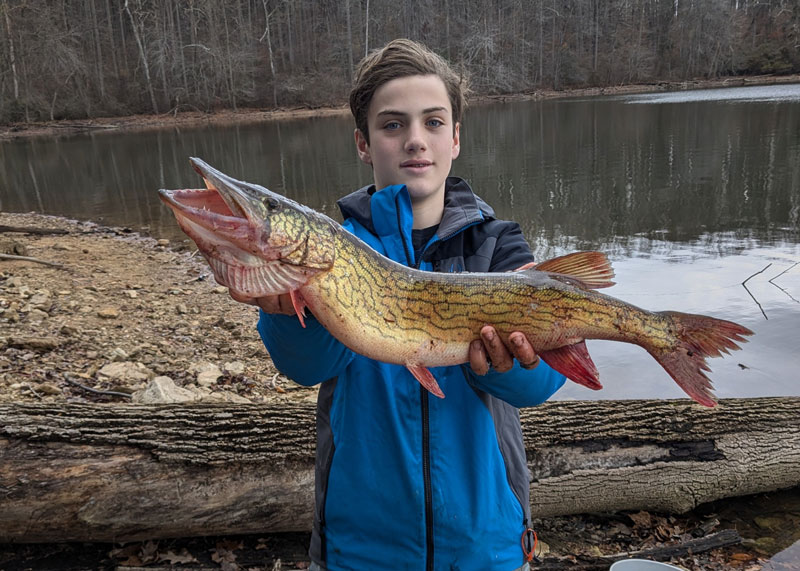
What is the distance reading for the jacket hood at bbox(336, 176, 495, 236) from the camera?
2.46 meters

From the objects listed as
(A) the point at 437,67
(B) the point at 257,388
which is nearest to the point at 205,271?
(B) the point at 257,388

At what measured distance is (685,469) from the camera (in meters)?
3.74

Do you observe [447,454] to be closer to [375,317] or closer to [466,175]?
[375,317]

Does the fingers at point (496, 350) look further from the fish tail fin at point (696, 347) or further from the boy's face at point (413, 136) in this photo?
the boy's face at point (413, 136)

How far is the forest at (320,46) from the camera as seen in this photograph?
140 ft

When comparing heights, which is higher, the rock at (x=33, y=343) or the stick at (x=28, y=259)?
the stick at (x=28, y=259)

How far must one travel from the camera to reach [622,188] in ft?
50.3

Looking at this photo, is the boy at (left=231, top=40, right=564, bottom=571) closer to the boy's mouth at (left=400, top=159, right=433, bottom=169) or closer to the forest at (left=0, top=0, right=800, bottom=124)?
the boy's mouth at (left=400, top=159, right=433, bottom=169)

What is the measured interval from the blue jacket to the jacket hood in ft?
0.08

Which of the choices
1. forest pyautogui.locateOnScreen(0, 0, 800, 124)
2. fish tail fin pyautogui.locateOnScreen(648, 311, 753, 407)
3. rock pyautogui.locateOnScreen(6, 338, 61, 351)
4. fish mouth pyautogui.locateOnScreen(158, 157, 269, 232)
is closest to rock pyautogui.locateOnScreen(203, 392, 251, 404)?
rock pyautogui.locateOnScreen(6, 338, 61, 351)

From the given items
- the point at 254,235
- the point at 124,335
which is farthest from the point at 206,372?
the point at 254,235

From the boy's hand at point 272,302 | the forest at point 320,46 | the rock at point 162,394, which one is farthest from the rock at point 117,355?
the forest at point 320,46

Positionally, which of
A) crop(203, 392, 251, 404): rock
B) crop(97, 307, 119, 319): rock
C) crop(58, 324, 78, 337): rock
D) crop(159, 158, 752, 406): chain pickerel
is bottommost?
crop(203, 392, 251, 404): rock

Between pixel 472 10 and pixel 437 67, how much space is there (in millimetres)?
70641
